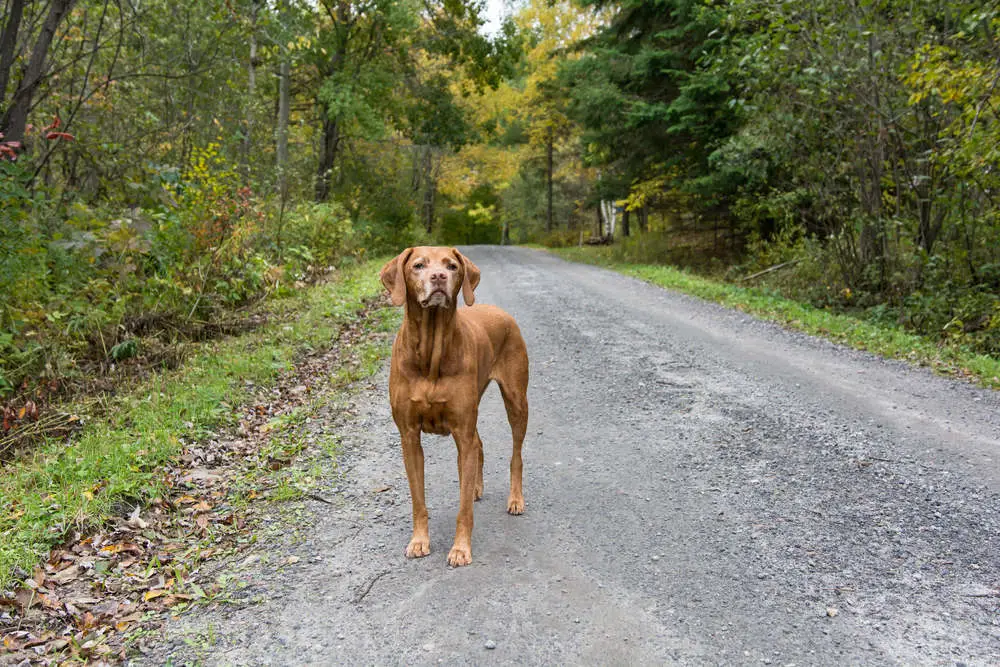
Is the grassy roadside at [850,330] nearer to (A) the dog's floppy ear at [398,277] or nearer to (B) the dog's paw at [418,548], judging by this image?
(B) the dog's paw at [418,548]

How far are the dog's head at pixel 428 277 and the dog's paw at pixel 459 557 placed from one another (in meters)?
1.29

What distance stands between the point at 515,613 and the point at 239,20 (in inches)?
354

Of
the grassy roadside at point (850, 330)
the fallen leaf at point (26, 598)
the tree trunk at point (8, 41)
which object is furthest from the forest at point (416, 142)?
the fallen leaf at point (26, 598)

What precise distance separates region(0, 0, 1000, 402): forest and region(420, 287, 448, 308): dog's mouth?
14.8 ft

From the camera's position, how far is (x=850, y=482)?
4461mm

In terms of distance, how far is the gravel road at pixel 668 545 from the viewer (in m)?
2.84

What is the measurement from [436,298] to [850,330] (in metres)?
8.71

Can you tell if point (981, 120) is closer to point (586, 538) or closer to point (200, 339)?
point (586, 538)

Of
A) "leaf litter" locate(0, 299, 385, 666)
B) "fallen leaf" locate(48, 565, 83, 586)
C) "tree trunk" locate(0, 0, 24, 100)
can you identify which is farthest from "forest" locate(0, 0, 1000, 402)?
"fallen leaf" locate(48, 565, 83, 586)

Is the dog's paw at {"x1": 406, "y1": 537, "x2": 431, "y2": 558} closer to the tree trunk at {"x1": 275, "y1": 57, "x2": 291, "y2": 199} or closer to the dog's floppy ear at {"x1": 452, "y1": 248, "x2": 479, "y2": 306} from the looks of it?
the dog's floppy ear at {"x1": 452, "y1": 248, "x2": 479, "y2": 306}

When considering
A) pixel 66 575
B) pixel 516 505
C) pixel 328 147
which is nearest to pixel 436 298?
pixel 516 505

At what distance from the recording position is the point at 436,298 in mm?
3217

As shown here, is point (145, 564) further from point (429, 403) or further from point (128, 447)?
point (429, 403)

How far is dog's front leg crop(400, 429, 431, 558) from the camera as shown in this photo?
3.55 meters
